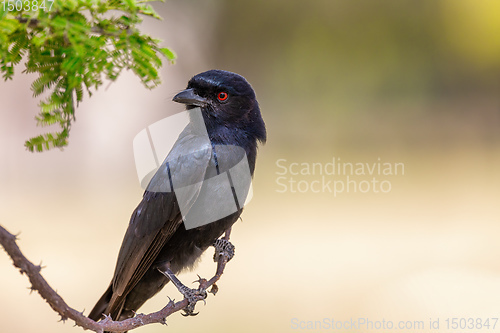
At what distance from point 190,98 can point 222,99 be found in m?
0.17

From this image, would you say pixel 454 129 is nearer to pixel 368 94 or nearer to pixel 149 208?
pixel 368 94

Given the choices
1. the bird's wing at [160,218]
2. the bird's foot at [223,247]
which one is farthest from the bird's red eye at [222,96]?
the bird's foot at [223,247]

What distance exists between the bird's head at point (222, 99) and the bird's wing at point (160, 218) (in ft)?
0.49

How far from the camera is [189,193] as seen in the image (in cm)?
277

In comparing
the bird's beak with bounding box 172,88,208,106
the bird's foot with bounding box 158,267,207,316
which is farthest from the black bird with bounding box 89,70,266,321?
the bird's foot with bounding box 158,267,207,316

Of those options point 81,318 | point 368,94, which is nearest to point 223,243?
point 81,318

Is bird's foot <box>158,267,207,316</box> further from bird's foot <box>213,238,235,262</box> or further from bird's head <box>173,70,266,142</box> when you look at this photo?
bird's head <box>173,70,266,142</box>

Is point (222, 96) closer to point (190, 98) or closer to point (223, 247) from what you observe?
point (190, 98)

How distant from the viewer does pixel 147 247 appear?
2826 mm

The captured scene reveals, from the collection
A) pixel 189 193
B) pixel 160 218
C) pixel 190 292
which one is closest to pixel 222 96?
pixel 189 193

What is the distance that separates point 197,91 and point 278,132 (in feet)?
19.8

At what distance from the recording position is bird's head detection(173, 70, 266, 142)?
2.86m

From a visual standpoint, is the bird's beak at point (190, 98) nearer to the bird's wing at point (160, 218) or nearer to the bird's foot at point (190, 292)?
the bird's wing at point (160, 218)

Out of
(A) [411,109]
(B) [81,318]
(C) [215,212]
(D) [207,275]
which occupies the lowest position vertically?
(B) [81,318]
